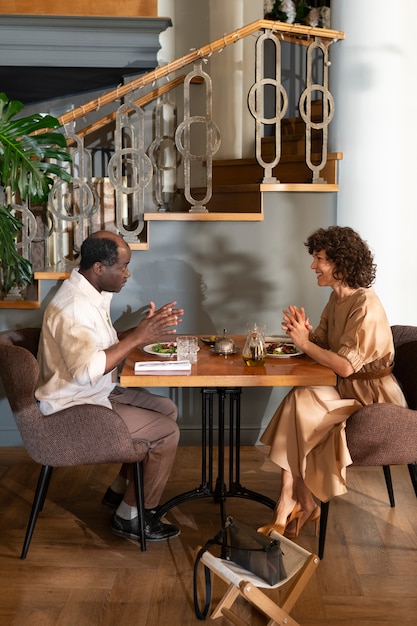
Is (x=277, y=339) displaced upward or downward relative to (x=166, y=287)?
downward

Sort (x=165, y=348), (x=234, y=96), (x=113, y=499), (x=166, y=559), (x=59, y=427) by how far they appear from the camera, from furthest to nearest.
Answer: (x=234, y=96), (x=113, y=499), (x=165, y=348), (x=166, y=559), (x=59, y=427)

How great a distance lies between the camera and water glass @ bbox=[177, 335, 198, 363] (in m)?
3.65

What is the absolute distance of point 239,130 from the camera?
668 centimetres

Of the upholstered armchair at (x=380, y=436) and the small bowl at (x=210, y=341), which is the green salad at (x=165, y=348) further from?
the upholstered armchair at (x=380, y=436)

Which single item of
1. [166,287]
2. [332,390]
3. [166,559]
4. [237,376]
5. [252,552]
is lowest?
[166,559]

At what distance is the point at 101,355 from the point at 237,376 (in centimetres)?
58

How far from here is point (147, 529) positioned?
3838 millimetres

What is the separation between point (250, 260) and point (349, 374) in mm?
1621

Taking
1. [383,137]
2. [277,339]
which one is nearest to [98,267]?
[277,339]

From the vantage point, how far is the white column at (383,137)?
4.86 metres

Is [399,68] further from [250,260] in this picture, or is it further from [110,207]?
[110,207]

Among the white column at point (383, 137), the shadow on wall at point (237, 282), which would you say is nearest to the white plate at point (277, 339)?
the shadow on wall at point (237, 282)

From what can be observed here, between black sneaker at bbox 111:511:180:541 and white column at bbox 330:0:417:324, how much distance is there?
192cm

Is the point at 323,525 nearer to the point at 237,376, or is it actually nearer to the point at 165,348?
the point at 237,376
